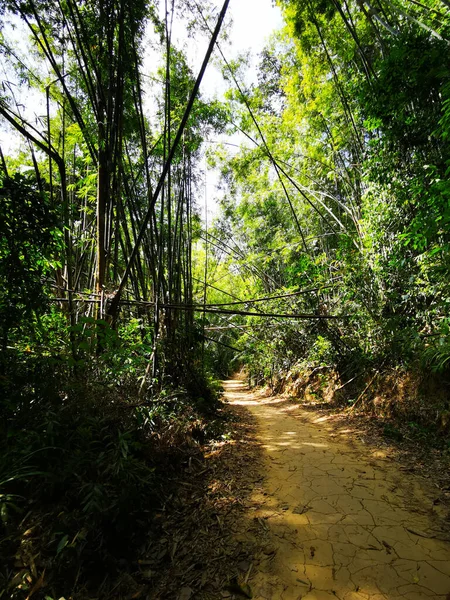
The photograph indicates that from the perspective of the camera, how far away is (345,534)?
151 centimetres

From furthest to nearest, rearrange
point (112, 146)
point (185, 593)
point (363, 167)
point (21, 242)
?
1. point (363, 167)
2. point (112, 146)
3. point (21, 242)
4. point (185, 593)

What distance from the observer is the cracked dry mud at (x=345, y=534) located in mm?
1204

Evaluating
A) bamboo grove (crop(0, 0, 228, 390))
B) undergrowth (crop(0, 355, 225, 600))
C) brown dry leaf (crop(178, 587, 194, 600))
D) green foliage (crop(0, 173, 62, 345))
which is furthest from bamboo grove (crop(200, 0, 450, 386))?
brown dry leaf (crop(178, 587, 194, 600))

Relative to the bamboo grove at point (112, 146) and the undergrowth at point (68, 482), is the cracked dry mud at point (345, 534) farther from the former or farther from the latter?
the bamboo grove at point (112, 146)

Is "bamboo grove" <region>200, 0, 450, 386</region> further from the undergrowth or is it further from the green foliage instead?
the green foliage

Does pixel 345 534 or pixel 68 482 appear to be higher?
pixel 68 482

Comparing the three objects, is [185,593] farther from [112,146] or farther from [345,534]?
[112,146]

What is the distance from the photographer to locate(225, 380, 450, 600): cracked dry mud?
3.95 ft

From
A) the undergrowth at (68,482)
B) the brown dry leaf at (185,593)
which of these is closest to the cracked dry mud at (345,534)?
the brown dry leaf at (185,593)

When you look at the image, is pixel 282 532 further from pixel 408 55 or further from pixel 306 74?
pixel 306 74

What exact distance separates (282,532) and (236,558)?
0.30m

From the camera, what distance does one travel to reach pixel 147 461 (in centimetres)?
213

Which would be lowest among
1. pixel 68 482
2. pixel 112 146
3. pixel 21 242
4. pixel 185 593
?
pixel 185 593

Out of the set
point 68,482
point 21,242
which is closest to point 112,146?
point 21,242
